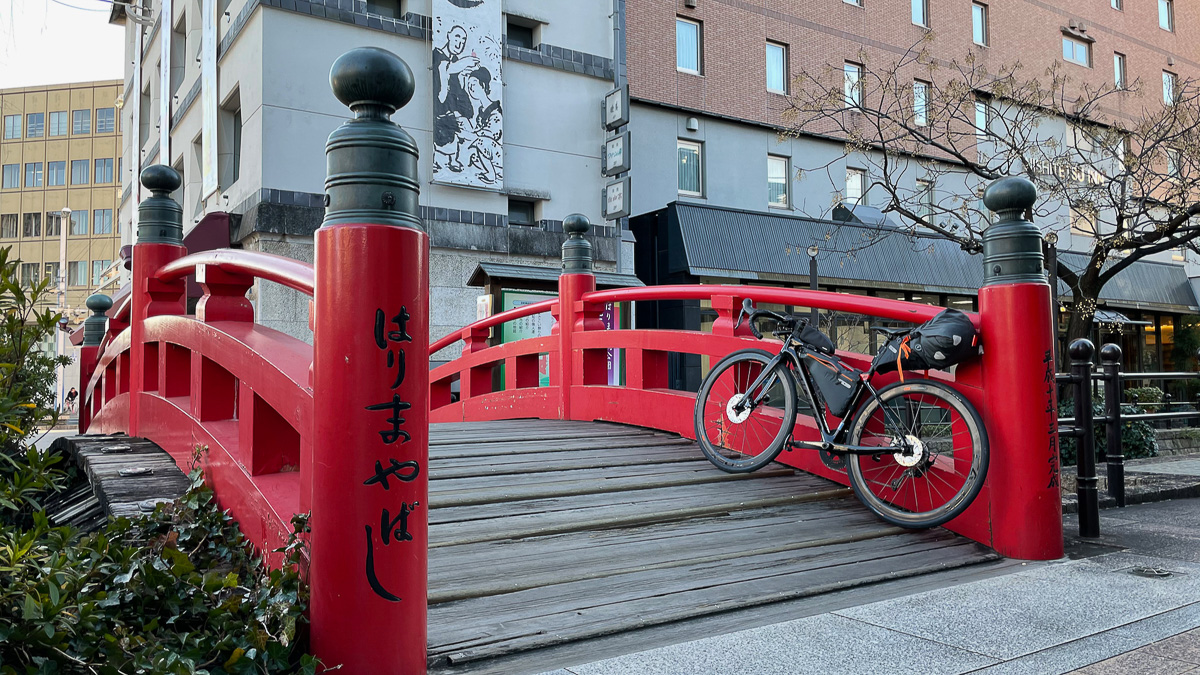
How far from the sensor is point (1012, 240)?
4395mm

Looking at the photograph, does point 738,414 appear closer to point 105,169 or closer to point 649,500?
point 649,500

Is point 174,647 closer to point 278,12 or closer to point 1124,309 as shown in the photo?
point 278,12

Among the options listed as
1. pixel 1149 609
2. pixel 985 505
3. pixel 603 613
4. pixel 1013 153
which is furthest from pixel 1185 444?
pixel 603 613

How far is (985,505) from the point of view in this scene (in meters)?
4.40

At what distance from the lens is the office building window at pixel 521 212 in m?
15.2

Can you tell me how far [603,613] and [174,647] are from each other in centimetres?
146

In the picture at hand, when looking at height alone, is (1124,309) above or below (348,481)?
above

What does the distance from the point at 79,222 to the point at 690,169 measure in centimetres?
5160

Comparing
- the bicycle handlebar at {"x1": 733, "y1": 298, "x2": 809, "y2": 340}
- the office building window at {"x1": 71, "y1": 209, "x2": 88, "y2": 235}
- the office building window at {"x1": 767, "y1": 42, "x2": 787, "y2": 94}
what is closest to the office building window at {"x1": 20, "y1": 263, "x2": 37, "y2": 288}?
the bicycle handlebar at {"x1": 733, "y1": 298, "x2": 809, "y2": 340}

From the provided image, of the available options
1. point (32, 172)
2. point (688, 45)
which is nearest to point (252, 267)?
point (688, 45)

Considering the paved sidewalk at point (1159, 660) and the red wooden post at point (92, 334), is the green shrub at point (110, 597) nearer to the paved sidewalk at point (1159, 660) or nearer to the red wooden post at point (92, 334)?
the paved sidewalk at point (1159, 660)

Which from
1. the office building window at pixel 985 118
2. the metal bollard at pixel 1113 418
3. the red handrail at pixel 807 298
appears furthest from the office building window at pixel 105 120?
the metal bollard at pixel 1113 418

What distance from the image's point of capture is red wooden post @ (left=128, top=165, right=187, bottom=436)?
4.86m

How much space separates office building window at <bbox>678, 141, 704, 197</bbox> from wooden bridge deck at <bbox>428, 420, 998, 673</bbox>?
12592 millimetres
